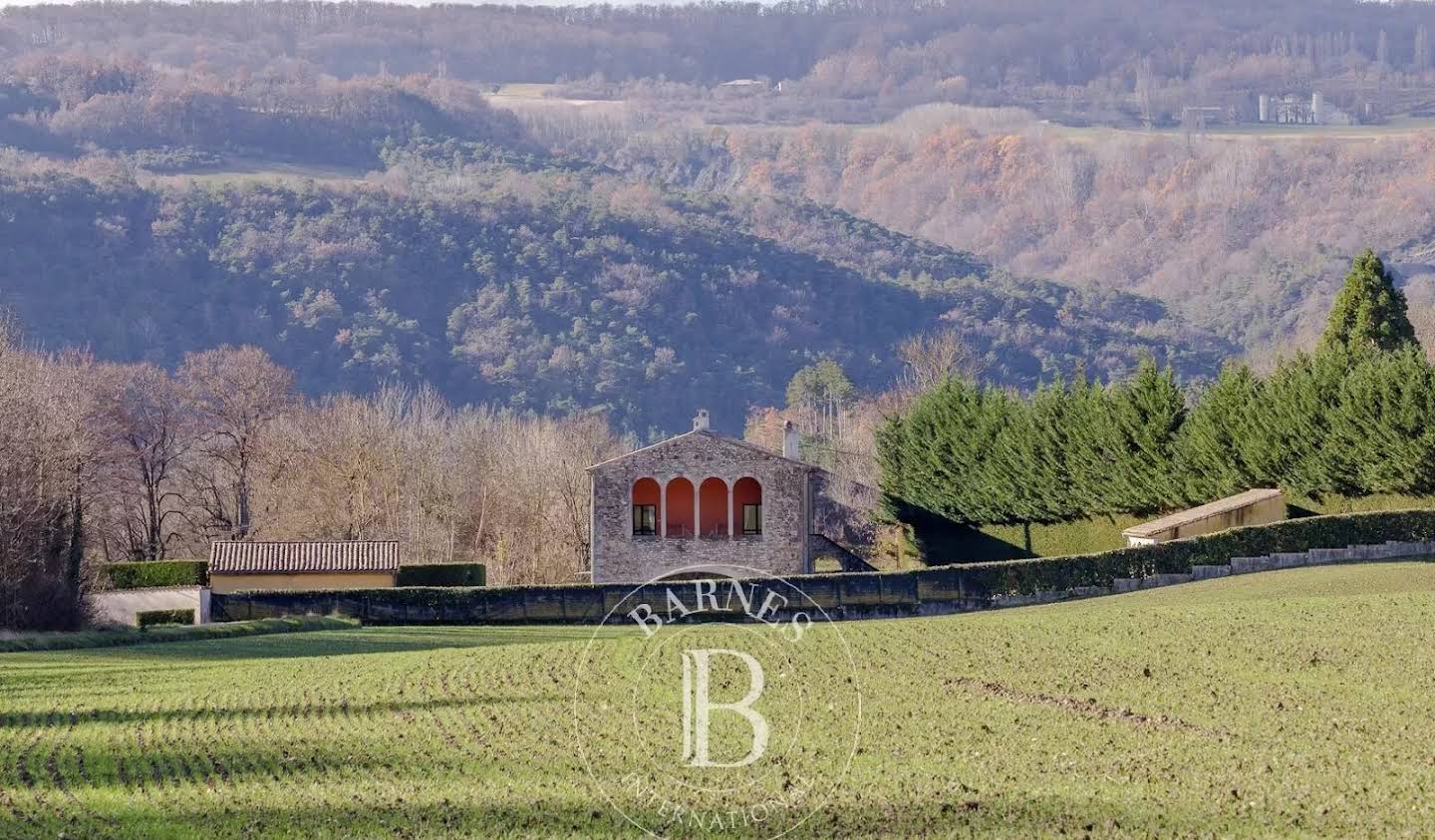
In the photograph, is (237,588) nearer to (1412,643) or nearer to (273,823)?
(1412,643)

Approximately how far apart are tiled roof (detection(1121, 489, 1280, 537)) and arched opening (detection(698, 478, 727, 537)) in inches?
576

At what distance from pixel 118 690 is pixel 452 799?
13180mm

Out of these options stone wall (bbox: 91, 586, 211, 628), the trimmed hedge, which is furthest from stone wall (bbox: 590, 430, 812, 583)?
the trimmed hedge

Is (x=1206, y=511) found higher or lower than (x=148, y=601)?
higher

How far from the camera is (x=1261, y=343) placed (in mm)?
194375

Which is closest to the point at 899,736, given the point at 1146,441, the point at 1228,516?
the point at 1228,516

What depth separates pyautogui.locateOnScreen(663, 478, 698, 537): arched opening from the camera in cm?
7019

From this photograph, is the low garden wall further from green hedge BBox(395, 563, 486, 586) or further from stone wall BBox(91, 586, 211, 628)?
green hedge BBox(395, 563, 486, 586)

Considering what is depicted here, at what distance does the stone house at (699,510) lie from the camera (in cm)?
6962

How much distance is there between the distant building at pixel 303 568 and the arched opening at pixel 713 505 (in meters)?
10.6

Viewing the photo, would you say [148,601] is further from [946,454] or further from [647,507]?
[946,454]

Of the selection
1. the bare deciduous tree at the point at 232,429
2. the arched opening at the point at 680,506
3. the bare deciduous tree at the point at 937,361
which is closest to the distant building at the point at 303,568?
the arched opening at the point at 680,506

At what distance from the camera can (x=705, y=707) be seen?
27.9m

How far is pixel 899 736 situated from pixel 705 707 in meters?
3.29
